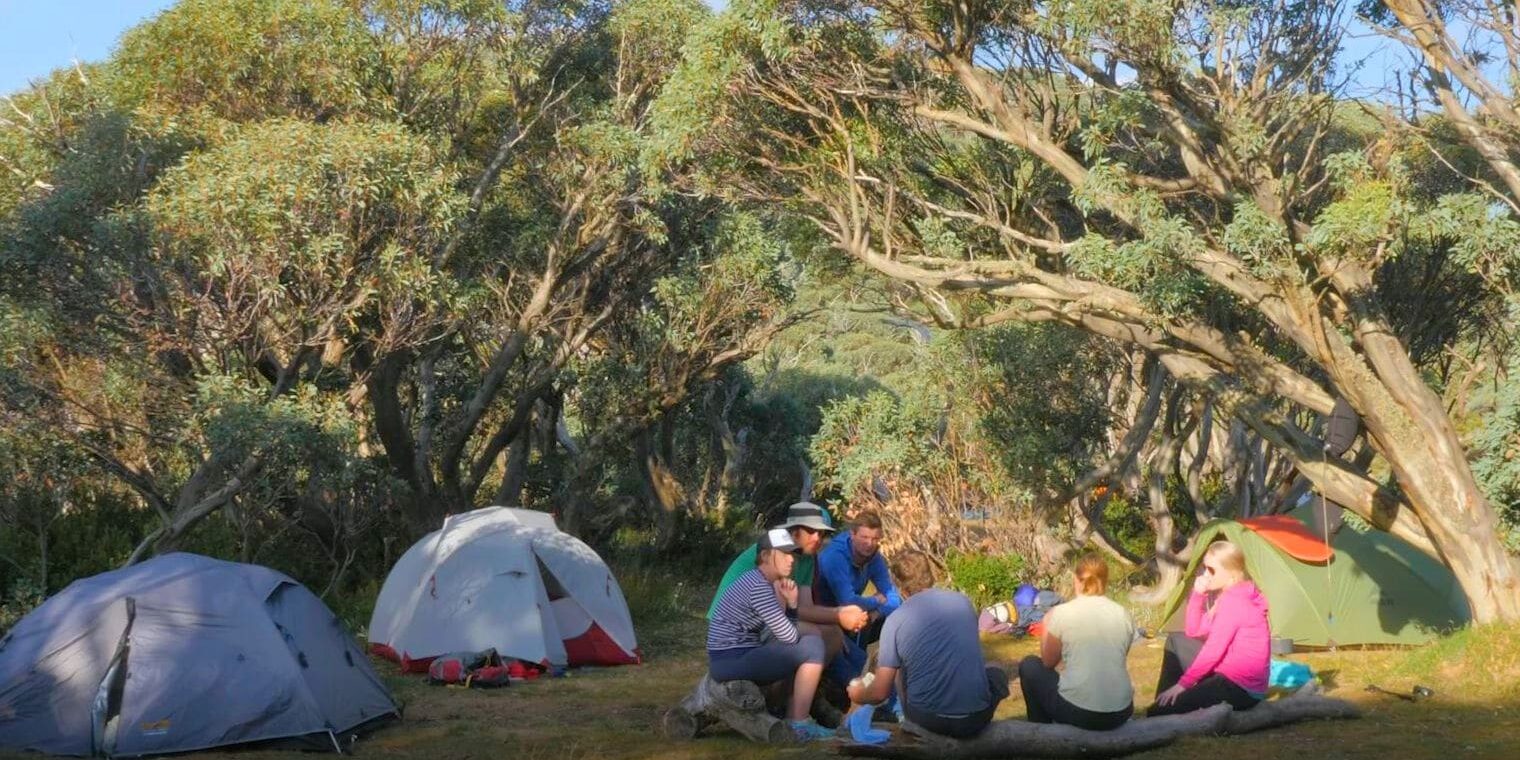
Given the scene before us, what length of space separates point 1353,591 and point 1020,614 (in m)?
3.08

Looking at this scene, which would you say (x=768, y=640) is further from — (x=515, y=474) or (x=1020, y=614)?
(x=515, y=474)

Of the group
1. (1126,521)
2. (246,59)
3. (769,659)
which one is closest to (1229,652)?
(769,659)

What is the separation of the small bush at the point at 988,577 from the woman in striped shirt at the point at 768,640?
26.6ft

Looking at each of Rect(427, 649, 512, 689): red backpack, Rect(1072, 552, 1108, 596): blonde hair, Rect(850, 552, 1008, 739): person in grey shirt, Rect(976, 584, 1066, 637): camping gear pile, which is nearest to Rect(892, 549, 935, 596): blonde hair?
Rect(850, 552, 1008, 739): person in grey shirt

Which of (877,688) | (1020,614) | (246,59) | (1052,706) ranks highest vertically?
(246,59)

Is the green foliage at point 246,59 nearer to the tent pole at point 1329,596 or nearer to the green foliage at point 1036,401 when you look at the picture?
the green foliage at point 1036,401

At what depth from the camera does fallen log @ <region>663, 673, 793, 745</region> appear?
8.30 meters

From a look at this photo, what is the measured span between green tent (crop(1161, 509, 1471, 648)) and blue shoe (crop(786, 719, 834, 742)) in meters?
6.05

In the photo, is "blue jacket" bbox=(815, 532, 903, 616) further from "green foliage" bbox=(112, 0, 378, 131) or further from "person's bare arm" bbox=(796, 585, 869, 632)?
"green foliage" bbox=(112, 0, 378, 131)

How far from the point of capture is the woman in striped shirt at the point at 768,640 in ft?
27.2

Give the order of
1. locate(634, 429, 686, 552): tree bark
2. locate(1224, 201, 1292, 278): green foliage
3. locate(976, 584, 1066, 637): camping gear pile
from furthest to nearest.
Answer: locate(634, 429, 686, 552): tree bark < locate(976, 584, 1066, 637): camping gear pile < locate(1224, 201, 1292, 278): green foliage

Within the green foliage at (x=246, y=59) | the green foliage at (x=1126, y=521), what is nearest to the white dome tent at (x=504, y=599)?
the green foliage at (x=246, y=59)

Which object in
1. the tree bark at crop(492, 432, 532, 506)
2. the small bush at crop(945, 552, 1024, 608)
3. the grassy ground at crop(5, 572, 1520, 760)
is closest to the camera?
the grassy ground at crop(5, 572, 1520, 760)

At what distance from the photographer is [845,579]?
909cm
